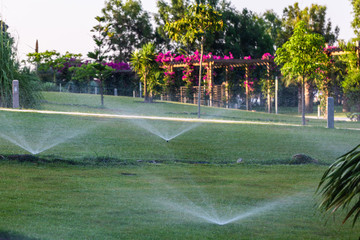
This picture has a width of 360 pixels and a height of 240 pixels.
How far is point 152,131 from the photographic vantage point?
15.0 metres

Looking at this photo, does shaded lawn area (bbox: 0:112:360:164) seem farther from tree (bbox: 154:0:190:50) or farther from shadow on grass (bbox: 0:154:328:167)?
tree (bbox: 154:0:190:50)

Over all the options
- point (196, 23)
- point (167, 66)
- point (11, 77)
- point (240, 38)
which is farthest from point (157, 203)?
point (240, 38)

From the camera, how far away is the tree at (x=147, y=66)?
31.9m

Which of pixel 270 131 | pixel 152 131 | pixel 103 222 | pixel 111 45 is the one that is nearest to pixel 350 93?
pixel 270 131

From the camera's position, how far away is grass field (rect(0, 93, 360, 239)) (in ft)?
17.1

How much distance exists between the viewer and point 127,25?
164 ft

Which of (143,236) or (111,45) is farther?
(111,45)

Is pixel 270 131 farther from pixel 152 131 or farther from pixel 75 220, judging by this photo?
pixel 75 220

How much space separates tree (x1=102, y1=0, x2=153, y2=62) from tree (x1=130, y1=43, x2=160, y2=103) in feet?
56.6

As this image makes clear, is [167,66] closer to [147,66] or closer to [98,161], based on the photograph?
[147,66]

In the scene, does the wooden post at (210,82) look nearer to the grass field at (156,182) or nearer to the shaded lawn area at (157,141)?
the shaded lawn area at (157,141)

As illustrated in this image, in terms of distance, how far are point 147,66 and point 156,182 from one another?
24497 mm

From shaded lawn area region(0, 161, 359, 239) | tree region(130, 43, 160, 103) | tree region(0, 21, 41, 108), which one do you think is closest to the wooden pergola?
tree region(130, 43, 160, 103)

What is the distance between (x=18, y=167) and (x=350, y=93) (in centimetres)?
2146
